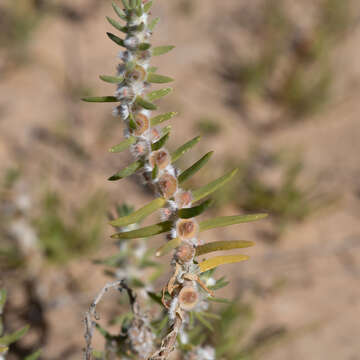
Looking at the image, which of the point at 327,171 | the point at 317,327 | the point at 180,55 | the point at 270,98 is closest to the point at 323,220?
the point at 327,171

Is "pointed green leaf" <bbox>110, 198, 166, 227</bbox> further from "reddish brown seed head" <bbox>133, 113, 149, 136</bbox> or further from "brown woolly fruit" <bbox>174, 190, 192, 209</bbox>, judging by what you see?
"reddish brown seed head" <bbox>133, 113, 149, 136</bbox>

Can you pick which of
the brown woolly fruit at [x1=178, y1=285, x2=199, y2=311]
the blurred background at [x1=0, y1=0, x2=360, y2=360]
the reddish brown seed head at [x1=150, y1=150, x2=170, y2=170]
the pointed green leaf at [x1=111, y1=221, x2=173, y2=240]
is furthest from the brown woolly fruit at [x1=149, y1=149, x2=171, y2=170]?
the blurred background at [x1=0, y1=0, x2=360, y2=360]

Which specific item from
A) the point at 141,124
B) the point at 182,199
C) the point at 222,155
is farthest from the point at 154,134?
the point at 222,155

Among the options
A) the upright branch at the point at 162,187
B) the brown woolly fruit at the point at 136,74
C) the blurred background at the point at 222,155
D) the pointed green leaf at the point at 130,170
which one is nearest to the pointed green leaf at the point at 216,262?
the upright branch at the point at 162,187

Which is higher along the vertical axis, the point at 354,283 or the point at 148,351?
the point at 148,351

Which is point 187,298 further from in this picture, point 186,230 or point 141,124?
point 141,124

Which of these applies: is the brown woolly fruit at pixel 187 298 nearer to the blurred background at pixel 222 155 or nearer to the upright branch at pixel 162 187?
the upright branch at pixel 162 187

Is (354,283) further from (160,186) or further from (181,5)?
(181,5)
